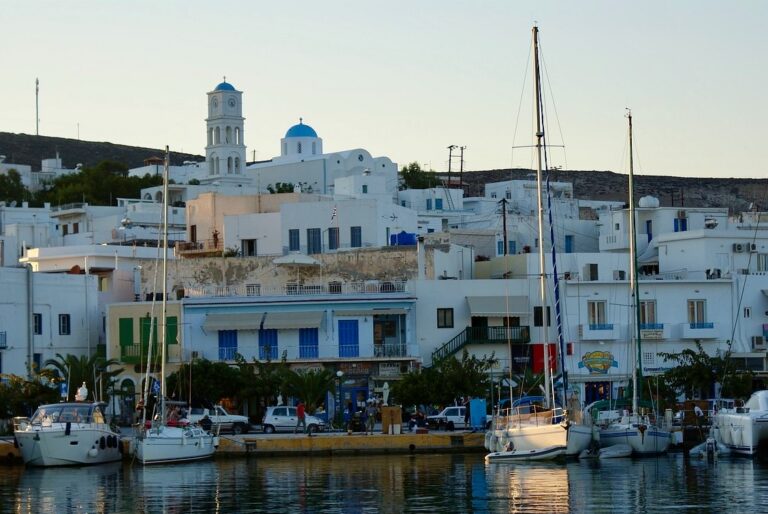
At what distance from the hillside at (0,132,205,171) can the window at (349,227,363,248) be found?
385ft

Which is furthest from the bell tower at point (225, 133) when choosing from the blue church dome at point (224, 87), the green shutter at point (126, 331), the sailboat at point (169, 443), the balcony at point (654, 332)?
the sailboat at point (169, 443)

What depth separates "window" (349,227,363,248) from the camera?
227 feet

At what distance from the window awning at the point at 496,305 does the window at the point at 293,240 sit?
37.2 feet

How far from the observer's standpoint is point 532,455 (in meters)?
44.5

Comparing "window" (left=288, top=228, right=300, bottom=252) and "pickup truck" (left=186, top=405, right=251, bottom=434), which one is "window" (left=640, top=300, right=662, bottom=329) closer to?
"window" (left=288, top=228, right=300, bottom=252)

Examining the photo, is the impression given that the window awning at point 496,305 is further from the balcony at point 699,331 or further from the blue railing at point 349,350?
the balcony at point 699,331

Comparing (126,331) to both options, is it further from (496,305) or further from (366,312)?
Result: (496,305)

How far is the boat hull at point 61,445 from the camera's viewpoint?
150ft

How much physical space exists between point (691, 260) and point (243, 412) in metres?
20.0

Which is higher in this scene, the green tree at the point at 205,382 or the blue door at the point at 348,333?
the blue door at the point at 348,333

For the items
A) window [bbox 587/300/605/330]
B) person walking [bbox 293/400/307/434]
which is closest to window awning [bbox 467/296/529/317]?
window [bbox 587/300/605/330]

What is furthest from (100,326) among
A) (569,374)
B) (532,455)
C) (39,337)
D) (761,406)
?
(761,406)

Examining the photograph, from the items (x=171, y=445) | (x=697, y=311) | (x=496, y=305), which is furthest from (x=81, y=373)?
(x=697, y=311)

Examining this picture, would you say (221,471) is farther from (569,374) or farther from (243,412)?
(569,374)
